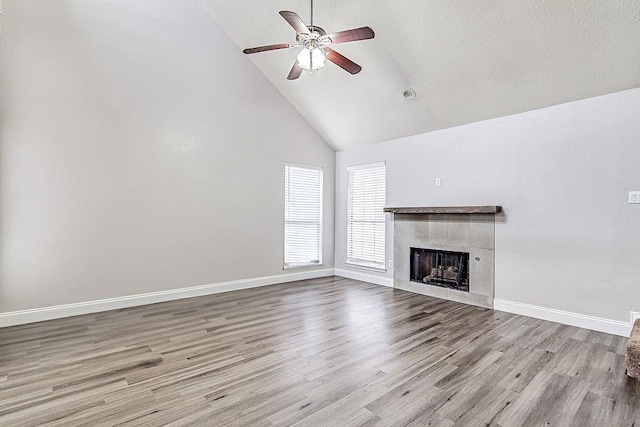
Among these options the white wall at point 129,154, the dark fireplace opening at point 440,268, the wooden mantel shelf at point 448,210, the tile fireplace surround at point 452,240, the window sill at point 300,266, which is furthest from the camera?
the window sill at point 300,266

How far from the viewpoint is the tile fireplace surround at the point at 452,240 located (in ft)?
14.4

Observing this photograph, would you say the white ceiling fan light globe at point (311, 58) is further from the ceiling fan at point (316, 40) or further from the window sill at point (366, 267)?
the window sill at point (366, 267)

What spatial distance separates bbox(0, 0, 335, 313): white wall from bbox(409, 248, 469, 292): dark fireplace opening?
2401 mm

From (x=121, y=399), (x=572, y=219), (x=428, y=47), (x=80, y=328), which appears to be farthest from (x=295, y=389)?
(x=428, y=47)

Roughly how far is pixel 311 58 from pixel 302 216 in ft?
11.3

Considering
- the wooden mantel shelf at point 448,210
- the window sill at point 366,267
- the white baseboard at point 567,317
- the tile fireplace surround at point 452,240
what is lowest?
the white baseboard at point 567,317

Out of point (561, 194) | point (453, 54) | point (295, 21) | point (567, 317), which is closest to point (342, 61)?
point (295, 21)

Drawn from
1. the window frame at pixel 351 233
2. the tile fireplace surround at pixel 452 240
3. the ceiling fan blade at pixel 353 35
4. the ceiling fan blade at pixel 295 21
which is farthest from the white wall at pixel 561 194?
the ceiling fan blade at pixel 295 21

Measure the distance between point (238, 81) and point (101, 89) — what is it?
1.94 metres

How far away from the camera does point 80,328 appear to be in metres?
3.44

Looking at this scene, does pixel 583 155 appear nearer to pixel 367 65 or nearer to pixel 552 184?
pixel 552 184

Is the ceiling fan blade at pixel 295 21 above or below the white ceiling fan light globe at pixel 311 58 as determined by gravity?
above

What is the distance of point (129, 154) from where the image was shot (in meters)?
4.23

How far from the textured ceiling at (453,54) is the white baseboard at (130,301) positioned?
3.25 meters
